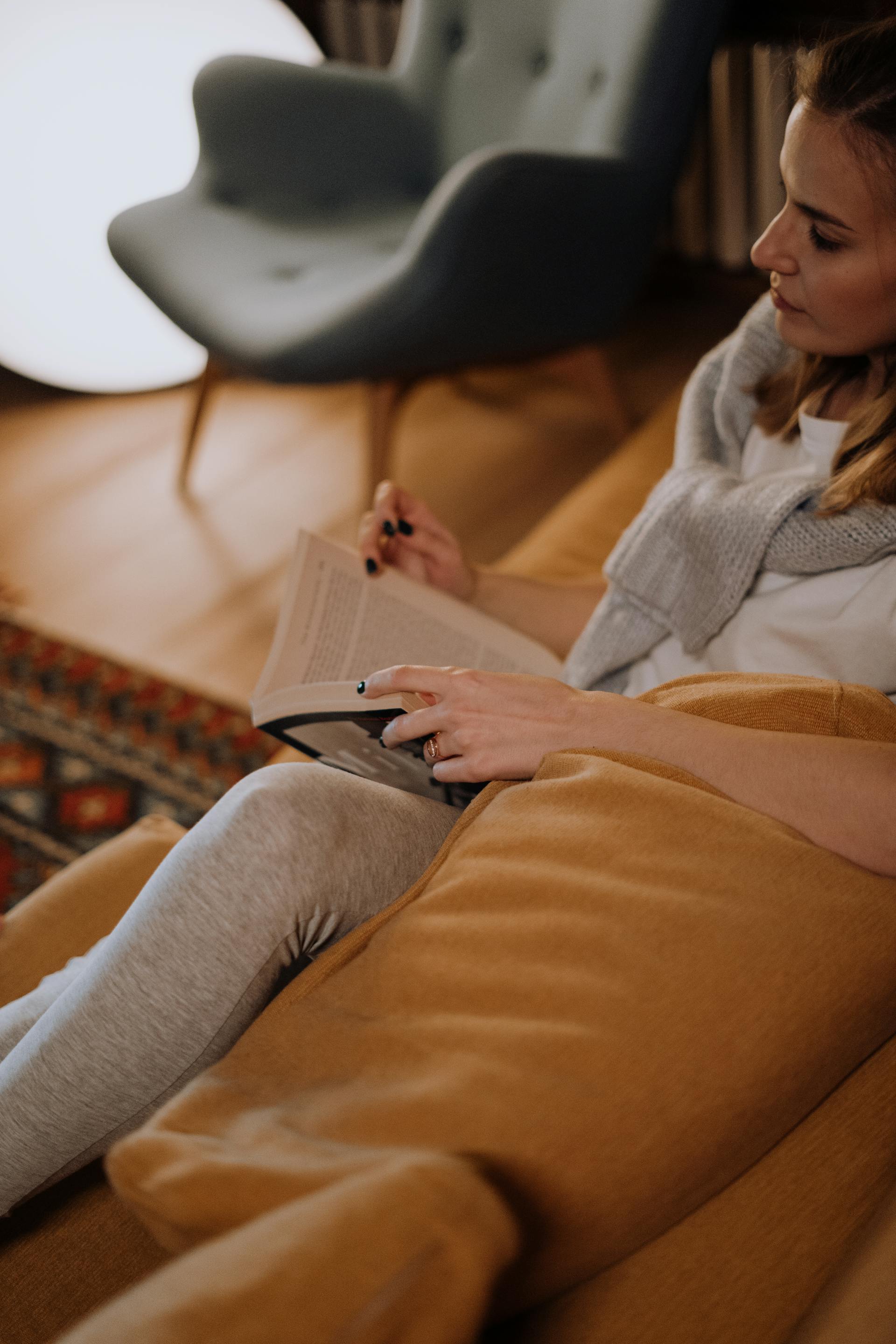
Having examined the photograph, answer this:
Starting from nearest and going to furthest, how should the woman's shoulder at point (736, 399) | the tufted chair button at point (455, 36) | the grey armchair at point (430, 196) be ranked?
the woman's shoulder at point (736, 399) → the grey armchair at point (430, 196) → the tufted chair button at point (455, 36)

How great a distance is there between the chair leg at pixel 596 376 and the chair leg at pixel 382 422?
1.07ft

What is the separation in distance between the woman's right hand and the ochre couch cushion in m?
0.49

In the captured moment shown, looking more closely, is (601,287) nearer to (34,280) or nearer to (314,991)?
(34,280)

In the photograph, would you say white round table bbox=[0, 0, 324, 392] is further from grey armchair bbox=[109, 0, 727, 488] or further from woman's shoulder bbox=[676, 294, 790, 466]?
woman's shoulder bbox=[676, 294, 790, 466]

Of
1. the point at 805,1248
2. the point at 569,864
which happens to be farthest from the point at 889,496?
the point at 805,1248

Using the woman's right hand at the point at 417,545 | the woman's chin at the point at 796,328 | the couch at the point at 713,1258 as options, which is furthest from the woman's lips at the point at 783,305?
the couch at the point at 713,1258

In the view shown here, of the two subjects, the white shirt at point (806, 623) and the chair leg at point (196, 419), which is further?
the chair leg at point (196, 419)

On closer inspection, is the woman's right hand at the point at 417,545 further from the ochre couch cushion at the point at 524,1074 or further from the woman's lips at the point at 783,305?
the ochre couch cushion at the point at 524,1074

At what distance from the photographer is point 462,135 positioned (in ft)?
6.95

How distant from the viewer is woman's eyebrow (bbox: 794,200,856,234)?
0.82m

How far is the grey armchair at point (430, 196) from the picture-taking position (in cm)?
166

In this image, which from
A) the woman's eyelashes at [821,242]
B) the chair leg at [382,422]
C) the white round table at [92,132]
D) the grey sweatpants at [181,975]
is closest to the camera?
the grey sweatpants at [181,975]

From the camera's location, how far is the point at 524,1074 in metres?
0.48

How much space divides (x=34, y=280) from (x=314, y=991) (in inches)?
76.9
